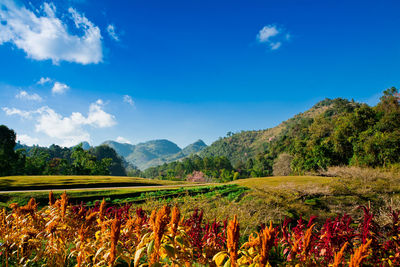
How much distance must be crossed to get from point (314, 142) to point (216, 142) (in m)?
99.7

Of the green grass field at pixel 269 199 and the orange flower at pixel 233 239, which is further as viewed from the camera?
the green grass field at pixel 269 199

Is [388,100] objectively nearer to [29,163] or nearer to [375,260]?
[375,260]

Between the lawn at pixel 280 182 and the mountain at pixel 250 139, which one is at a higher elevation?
the mountain at pixel 250 139

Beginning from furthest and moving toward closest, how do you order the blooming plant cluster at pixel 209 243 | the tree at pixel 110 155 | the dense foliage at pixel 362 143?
1. the tree at pixel 110 155
2. the dense foliage at pixel 362 143
3. the blooming plant cluster at pixel 209 243

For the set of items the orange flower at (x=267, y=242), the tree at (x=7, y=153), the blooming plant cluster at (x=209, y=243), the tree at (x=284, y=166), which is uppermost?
the tree at (x=7, y=153)

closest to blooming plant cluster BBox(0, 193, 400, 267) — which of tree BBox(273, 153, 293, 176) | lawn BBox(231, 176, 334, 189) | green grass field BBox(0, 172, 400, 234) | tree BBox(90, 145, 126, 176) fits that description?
green grass field BBox(0, 172, 400, 234)

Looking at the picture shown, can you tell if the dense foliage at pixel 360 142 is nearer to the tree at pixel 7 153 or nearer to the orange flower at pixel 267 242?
the orange flower at pixel 267 242

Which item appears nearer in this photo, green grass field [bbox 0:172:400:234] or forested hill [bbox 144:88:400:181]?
green grass field [bbox 0:172:400:234]

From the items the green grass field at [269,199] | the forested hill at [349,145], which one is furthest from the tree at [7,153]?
the forested hill at [349,145]

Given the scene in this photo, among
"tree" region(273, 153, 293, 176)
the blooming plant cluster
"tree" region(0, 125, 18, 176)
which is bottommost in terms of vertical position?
"tree" region(273, 153, 293, 176)

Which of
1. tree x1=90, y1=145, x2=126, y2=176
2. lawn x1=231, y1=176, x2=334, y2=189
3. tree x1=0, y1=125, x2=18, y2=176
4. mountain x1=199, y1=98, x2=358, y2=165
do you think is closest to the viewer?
lawn x1=231, y1=176, x2=334, y2=189

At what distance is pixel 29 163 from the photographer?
108 feet

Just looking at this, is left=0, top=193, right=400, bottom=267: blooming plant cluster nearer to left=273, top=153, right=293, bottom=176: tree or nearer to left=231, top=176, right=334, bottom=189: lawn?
left=231, top=176, right=334, bottom=189: lawn

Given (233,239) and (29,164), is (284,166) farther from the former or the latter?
(29,164)
